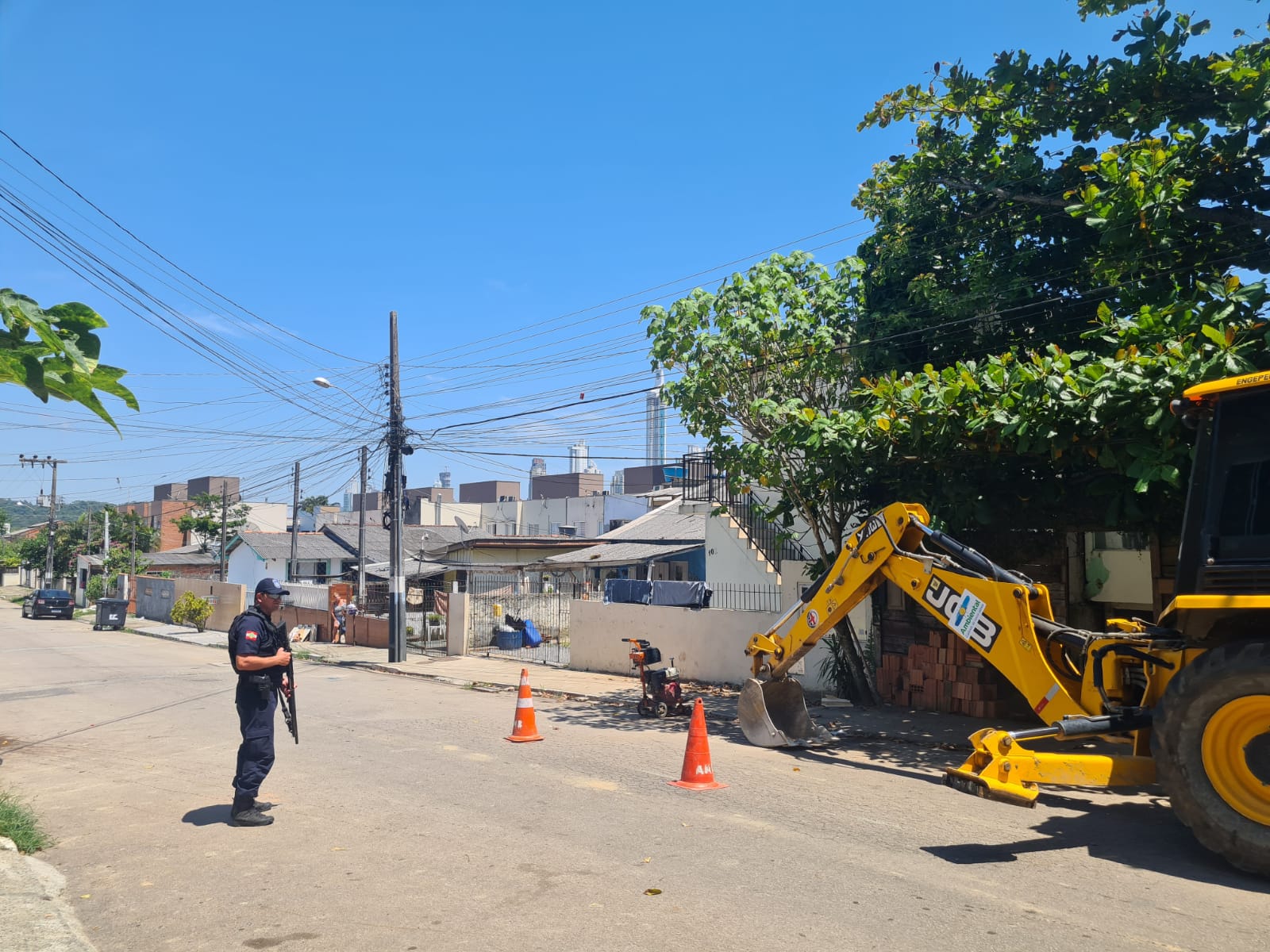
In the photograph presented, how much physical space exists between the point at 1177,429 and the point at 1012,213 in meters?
5.91

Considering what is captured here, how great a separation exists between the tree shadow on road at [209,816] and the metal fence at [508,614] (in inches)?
622

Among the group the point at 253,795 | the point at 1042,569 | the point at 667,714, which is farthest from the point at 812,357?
the point at 253,795

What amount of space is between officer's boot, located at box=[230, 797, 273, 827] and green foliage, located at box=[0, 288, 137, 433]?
14.6 feet

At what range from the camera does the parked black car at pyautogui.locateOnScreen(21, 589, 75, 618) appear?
153 feet

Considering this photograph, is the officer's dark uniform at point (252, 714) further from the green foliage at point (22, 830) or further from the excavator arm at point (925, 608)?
the excavator arm at point (925, 608)

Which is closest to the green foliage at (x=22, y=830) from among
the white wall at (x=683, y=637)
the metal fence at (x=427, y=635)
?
the white wall at (x=683, y=637)

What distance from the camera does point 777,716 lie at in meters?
11.3

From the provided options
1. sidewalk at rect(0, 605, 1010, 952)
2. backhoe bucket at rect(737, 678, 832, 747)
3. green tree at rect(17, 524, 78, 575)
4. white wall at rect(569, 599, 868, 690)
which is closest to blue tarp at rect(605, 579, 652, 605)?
sidewalk at rect(0, 605, 1010, 952)

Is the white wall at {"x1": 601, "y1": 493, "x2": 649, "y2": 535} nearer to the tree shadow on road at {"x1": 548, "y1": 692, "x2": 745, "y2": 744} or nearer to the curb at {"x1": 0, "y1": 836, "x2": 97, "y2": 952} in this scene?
the tree shadow on road at {"x1": 548, "y1": 692, "x2": 745, "y2": 744}

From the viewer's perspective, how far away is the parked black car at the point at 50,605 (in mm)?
46594

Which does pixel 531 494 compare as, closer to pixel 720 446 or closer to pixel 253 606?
pixel 720 446

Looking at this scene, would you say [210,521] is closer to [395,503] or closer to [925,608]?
[395,503]

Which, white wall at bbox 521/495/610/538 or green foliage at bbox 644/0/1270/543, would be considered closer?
green foliage at bbox 644/0/1270/543

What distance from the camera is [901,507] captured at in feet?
32.5
